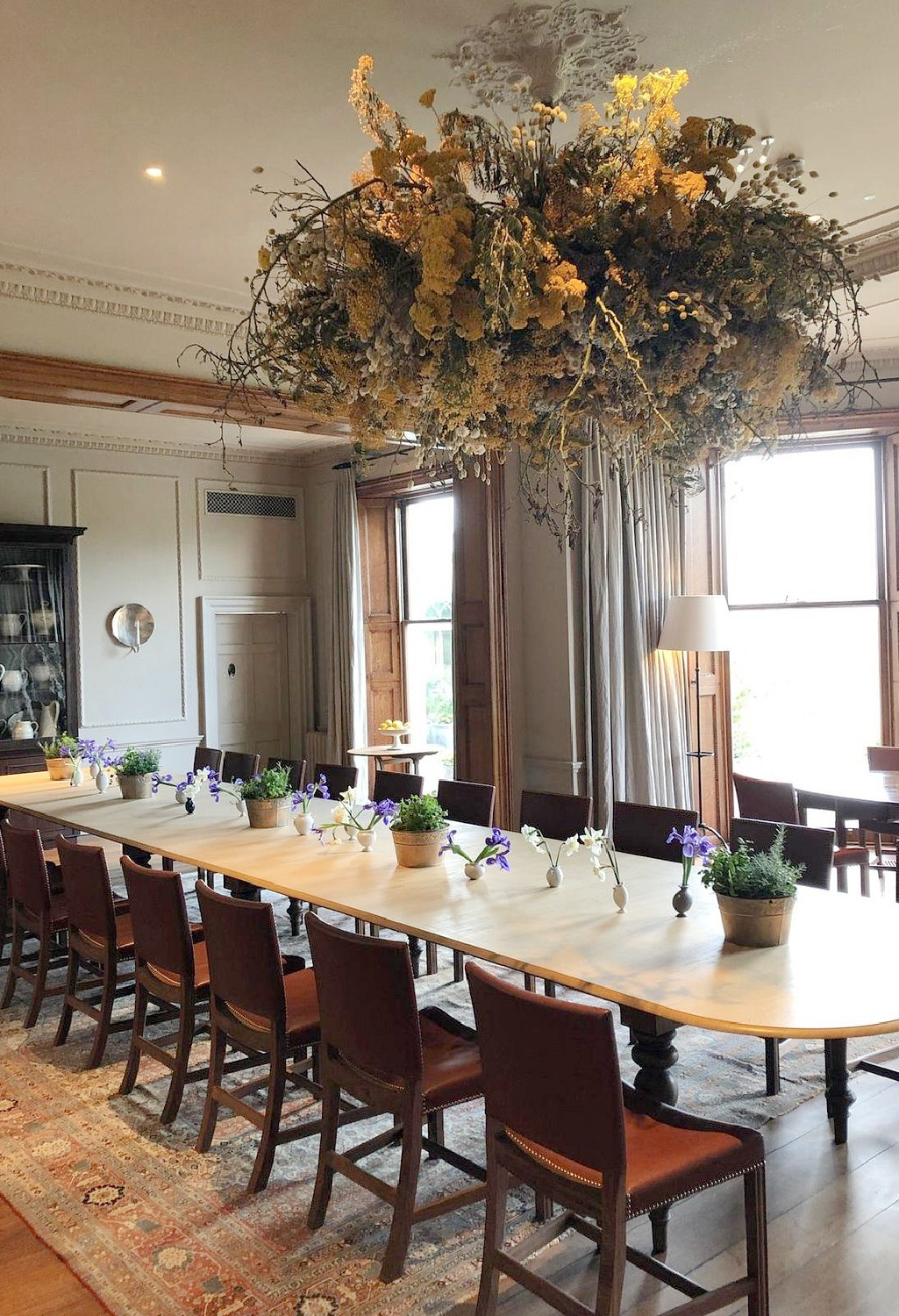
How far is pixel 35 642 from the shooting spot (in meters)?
8.14

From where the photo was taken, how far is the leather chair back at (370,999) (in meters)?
2.46

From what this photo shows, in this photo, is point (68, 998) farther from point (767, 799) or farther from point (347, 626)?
point (347, 626)

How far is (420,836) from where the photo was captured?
3.71m

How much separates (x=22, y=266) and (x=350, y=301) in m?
3.09

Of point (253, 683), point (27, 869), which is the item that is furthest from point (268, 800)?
point (253, 683)

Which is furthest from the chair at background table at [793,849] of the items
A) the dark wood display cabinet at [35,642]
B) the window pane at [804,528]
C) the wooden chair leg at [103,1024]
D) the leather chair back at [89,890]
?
the dark wood display cabinet at [35,642]

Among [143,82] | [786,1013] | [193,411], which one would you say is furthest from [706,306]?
[193,411]

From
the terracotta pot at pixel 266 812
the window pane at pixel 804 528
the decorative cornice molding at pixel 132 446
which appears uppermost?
the decorative cornice molding at pixel 132 446

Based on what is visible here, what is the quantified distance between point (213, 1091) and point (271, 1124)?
332 mm

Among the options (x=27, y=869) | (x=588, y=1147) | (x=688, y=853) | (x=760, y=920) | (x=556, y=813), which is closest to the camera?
(x=588, y=1147)

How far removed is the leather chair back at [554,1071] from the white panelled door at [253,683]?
780cm

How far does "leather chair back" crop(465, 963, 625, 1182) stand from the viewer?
1.97 m

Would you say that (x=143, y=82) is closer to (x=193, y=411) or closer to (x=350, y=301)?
(x=350, y=301)

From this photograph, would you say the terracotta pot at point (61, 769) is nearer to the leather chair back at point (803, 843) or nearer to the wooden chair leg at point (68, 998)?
the wooden chair leg at point (68, 998)
